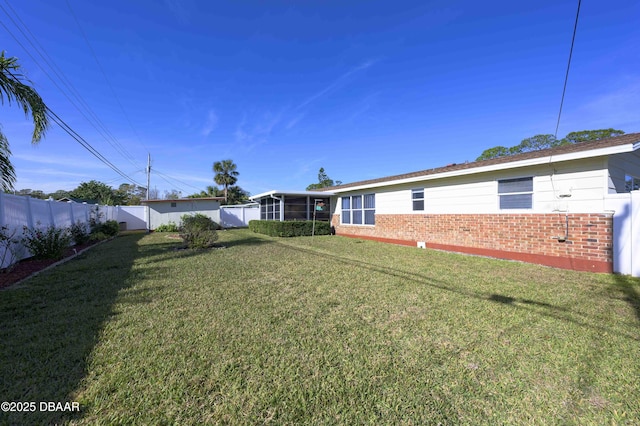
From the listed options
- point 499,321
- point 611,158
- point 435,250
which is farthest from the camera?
point 435,250

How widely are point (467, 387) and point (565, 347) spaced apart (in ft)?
5.00

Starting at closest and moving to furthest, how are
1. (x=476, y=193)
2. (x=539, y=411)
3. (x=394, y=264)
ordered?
1. (x=539, y=411)
2. (x=394, y=264)
3. (x=476, y=193)

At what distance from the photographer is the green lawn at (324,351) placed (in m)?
2.02

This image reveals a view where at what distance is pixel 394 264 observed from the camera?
283 inches

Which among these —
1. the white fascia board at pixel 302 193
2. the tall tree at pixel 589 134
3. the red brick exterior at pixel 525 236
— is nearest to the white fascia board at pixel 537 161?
the red brick exterior at pixel 525 236

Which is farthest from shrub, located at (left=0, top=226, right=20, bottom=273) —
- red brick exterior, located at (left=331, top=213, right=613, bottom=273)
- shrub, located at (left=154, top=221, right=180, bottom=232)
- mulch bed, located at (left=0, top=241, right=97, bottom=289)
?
shrub, located at (left=154, top=221, right=180, bottom=232)

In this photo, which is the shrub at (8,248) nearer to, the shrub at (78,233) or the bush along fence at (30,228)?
the bush along fence at (30,228)

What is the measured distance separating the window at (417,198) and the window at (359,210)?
272 cm

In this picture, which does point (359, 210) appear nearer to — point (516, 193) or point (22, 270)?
point (516, 193)

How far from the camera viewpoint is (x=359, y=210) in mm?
14945

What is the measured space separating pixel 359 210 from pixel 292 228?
12.8ft

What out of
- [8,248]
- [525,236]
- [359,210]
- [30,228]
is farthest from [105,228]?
[525,236]

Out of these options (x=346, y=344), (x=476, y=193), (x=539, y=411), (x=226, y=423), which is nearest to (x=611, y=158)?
(x=476, y=193)

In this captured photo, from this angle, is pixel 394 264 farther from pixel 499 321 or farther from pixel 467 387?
pixel 467 387
